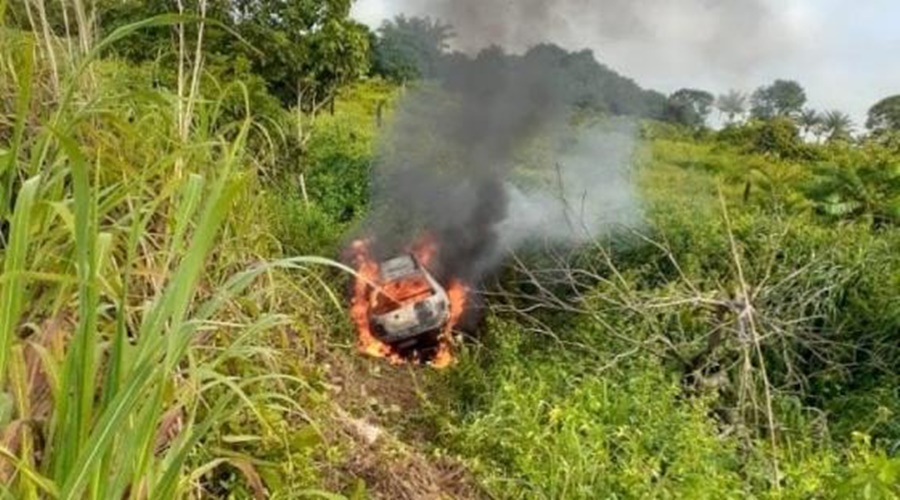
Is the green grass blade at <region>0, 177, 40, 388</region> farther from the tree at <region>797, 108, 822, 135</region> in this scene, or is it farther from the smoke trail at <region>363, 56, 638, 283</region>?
the tree at <region>797, 108, 822, 135</region>

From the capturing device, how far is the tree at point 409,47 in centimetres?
1338

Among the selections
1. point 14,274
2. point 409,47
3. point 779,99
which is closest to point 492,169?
point 409,47

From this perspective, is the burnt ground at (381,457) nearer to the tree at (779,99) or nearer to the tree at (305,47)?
the tree at (305,47)

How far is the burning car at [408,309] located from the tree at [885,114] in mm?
10618

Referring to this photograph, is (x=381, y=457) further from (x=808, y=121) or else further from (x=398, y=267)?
(x=808, y=121)

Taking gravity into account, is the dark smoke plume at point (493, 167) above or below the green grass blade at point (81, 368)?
below

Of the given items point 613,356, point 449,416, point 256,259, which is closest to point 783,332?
point 613,356

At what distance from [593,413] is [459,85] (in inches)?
324

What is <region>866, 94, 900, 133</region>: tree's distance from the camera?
16.0m

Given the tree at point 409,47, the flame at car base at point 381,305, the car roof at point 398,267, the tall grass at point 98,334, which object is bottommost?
the flame at car base at point 381,305

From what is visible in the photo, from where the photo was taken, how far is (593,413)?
198 inches

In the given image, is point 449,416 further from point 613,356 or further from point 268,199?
point 268,199

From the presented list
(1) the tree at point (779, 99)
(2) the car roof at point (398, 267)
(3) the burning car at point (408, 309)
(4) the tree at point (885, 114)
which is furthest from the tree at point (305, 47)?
(4) the tree at point (885, 114)

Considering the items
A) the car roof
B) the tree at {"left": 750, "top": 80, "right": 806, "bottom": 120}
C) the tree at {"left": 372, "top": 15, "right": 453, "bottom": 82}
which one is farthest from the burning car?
the tree at {"left": 750, "top": 80, "right": 806, "bottom": 120}
